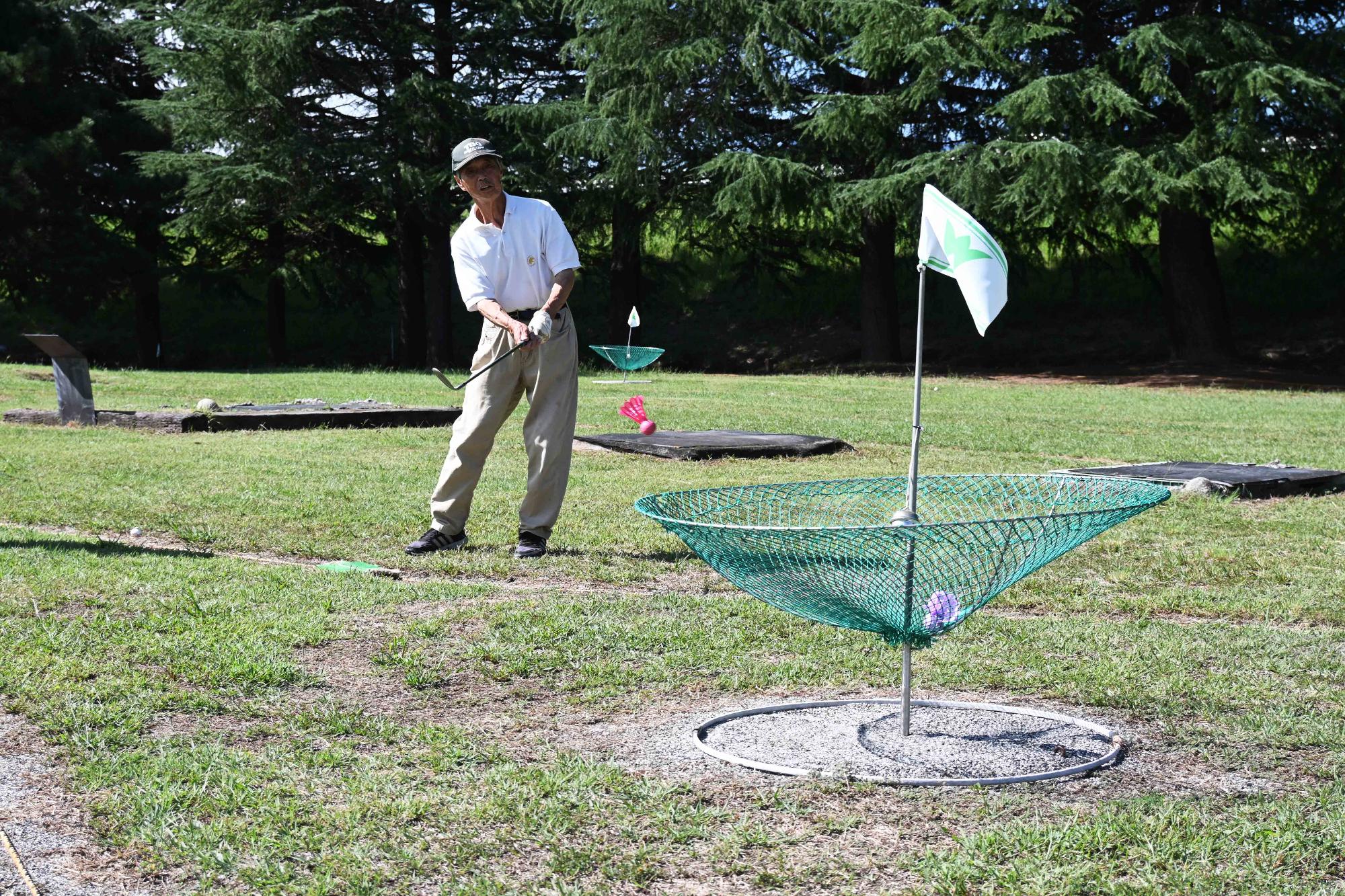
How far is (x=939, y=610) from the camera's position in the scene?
3693 mm

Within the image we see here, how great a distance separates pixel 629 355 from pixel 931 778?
2307 cm

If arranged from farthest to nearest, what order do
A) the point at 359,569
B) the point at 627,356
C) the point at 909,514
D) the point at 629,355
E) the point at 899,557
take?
1. the point at 629,355
2. the point at 627,356
3. the point at 359,569
4. the point at 909,514
5. the point at 899,557

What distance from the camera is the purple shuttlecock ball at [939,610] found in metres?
3.69

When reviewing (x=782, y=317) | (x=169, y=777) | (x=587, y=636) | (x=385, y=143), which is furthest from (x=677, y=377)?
(x=169, y=777)

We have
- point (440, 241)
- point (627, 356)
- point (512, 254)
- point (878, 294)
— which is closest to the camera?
point (512, 254)

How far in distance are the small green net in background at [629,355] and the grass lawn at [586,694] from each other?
16.6 metres

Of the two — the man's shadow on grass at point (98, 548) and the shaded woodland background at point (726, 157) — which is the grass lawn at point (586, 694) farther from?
the shaded woodland background at point (726, 157)

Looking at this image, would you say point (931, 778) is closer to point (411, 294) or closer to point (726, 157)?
point (726, 157)

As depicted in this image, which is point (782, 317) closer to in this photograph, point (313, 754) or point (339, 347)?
point (339, 347)

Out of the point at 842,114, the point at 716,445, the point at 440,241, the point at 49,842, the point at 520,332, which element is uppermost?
the point at 842,114

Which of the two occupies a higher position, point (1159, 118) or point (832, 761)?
point (1159, 118)

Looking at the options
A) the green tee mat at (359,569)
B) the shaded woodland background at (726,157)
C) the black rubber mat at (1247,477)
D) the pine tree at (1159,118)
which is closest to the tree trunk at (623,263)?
the shaded woodland background at (726,157)

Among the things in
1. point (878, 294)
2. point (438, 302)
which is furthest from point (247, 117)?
point (878, 294)

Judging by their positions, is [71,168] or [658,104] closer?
[658,104]
